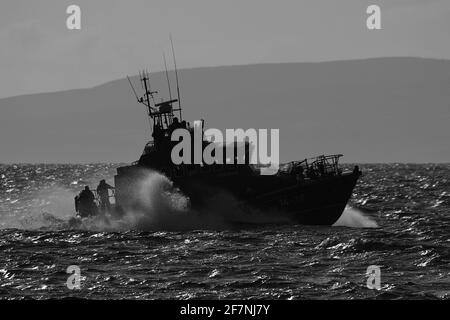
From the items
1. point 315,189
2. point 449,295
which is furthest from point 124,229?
point 449,295

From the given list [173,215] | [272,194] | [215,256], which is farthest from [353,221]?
[215,256]

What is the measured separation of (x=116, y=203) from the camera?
4494 cm

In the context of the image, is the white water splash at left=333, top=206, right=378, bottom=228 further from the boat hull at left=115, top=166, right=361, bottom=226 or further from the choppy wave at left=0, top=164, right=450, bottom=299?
the boat hull at left=115, top=166, right=361, bottom=226

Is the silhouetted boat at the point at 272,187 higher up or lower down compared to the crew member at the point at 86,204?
higher up

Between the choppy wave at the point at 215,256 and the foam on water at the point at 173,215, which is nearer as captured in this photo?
the choppy wave at the point at 215,256

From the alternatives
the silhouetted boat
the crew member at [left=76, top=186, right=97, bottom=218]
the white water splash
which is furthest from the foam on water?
the crew member at [left=76, top=186, right=97, bottom=218]

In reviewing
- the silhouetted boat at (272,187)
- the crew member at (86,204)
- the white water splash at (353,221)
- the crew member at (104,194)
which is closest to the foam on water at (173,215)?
the white water splash at (353,221)

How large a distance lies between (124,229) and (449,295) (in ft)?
66.3

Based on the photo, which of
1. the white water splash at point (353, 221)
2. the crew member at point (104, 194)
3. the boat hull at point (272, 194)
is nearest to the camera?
the boat hull at point (272, 194)

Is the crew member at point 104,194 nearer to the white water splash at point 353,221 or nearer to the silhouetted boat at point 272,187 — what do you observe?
the silhouetted boat at point 272,187

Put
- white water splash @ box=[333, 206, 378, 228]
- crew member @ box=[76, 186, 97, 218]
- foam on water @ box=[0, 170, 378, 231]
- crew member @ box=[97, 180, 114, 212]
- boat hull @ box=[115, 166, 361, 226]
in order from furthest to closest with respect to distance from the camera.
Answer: crew member @ box=[76, 186, 97, 218]
crew member @ box=[97, 180, 114, 212]
white water splash @ box=[333, 206, 378, 228]
foam on water @ box=[0, 170, 378, 231]
boat hull @ box=[115, 166, 361, 226]

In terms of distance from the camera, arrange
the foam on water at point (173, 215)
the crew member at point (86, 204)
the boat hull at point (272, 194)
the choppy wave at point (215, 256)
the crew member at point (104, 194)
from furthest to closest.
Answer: the crew member at point (86, 204) → the crew member at point (104, 194) → the foam on water at point (173, 215) → the boat hull at point (272, 194) → the choppy wave at point (215, 256)

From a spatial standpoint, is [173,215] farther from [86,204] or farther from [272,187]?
[86,204]

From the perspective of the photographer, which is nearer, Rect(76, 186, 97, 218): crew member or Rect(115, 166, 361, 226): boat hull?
Rect(115, 166, 361, 226): boat hull
